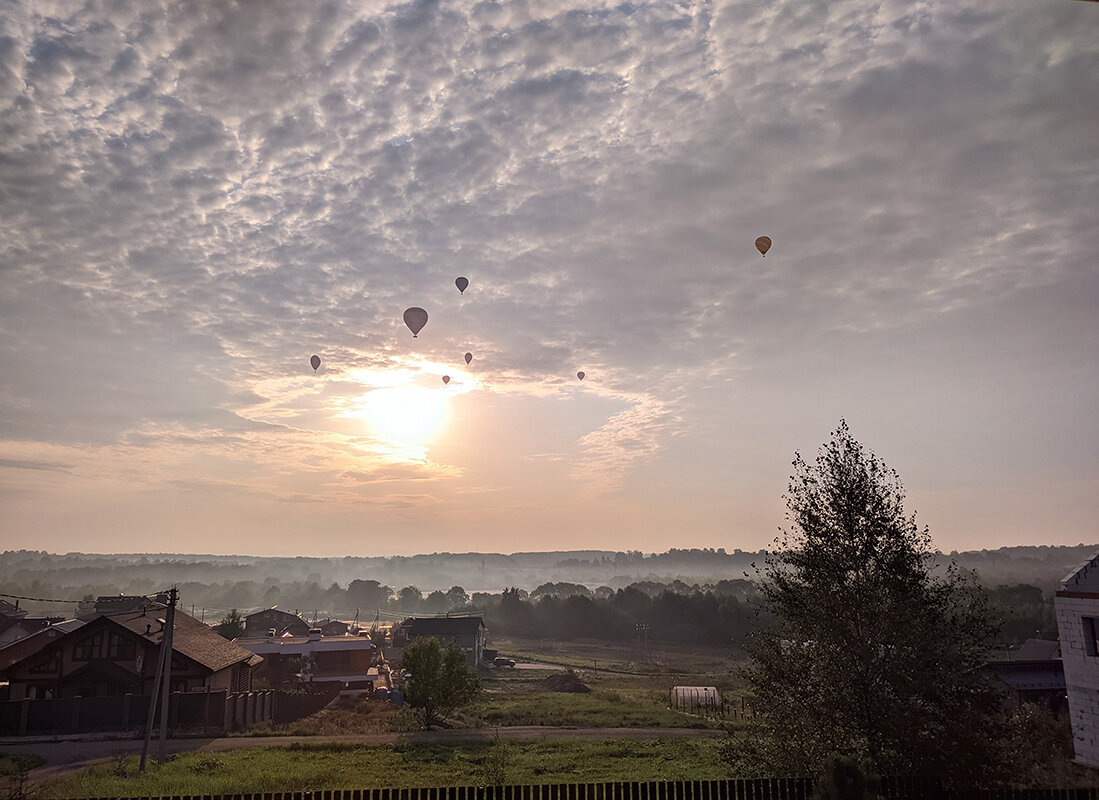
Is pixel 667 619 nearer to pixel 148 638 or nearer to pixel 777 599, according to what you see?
pixel 148 638

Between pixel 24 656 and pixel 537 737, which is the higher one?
pixel 24 656

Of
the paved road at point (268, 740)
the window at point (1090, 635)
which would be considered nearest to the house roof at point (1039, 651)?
the window at point (1090, 635)

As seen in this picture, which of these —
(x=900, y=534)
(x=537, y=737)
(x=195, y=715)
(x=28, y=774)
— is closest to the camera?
(x=900, y=534)

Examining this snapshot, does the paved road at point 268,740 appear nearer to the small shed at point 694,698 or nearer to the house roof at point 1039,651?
the small shed at point 694,698

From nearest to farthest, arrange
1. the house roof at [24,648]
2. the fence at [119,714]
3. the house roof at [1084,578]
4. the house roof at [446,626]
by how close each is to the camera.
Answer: the house roof at [1084,578] < the fence at [119,714] < the house roof at [24,648] < the house roof at [446,626]

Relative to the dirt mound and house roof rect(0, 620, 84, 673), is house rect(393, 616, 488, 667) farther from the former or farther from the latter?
house roof rect(0, 620, 84, 673)

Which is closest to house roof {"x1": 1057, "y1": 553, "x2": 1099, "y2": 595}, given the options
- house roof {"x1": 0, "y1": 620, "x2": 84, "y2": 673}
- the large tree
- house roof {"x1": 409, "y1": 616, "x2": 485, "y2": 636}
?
the large tree

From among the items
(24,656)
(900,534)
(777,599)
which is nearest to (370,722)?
(24,656)
